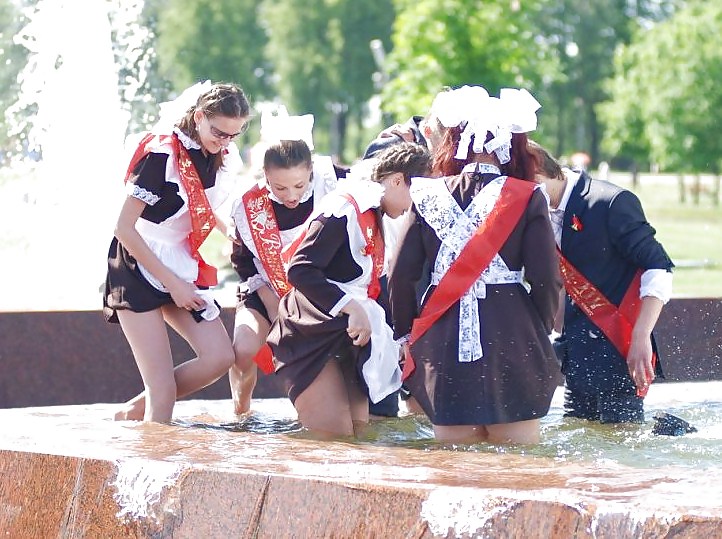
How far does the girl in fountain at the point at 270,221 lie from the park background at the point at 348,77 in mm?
397

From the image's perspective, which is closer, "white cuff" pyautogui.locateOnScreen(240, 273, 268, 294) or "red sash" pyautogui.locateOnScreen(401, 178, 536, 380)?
"red sash" pyautogui.locateOnScreen(401, 178, 536, 380)

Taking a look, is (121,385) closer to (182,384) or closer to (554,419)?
(182,384)

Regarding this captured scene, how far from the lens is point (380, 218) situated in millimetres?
5191

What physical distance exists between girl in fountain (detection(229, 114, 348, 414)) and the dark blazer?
107 cm

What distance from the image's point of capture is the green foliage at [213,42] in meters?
58.1

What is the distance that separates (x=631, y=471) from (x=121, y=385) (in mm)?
4218

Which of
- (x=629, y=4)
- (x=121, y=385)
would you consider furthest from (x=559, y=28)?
(x=121, y=385)

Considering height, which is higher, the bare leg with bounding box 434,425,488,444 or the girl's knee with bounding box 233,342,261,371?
the girl's knee with bounding box 233,342,261,371

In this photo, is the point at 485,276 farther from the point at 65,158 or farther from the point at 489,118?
the point at 65,158

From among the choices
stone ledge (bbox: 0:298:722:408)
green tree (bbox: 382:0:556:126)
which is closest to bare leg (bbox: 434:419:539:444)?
stone ledge (bbox: 0:298:722:408)

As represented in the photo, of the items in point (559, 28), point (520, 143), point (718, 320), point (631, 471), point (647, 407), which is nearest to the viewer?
point (631, 471)

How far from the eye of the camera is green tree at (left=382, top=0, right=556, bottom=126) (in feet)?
73.6

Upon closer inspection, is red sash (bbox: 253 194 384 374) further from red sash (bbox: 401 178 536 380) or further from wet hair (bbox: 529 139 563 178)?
wet hair (bbox: 529 139 563 178)

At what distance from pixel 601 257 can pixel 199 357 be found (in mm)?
1667
